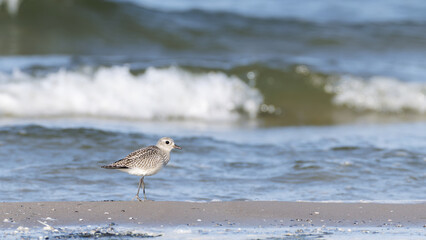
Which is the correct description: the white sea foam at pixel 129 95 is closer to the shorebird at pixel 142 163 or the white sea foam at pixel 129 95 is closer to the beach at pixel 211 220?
the shorebird at pixel 142 163

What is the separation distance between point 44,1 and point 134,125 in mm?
7401

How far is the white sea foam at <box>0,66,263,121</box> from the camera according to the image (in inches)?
413


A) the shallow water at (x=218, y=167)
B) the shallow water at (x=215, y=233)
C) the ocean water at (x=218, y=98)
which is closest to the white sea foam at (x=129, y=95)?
the ocean water at (x=218, y=98)

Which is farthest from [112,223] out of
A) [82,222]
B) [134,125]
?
[134,125]

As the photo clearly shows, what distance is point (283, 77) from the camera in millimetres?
13211

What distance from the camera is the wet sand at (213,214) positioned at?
17.0 ft

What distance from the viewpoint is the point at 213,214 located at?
5438 millimetres

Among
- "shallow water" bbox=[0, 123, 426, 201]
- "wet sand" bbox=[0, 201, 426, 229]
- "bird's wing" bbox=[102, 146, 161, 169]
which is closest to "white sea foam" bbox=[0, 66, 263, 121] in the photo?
"shallow water" bbox=[0, 123, 426, 201]

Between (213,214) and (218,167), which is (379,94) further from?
(213,214)

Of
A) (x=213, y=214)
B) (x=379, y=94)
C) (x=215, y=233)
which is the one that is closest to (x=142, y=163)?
(x=213, y=214)

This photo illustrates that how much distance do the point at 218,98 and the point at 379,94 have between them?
10.0ft

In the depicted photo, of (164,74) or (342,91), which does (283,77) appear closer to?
(342,91)

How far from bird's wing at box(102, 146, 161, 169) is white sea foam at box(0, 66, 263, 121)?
15.0ft

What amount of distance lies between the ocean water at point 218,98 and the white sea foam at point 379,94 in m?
0.02
